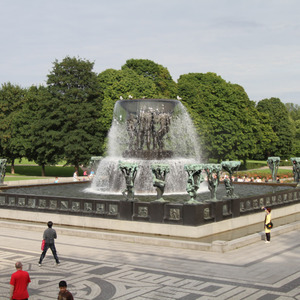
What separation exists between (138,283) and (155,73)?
57.8 m

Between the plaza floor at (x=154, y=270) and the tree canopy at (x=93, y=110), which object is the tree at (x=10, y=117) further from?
the plaza floor at (x=154, y=270)

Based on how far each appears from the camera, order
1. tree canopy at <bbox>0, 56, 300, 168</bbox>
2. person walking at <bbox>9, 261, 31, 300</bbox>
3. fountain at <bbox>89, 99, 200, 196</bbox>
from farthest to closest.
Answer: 1. tree canopy at <bbox>0, 56, 300, 168</bbox>
2. fountain at <bbox>89, 99, 200, 196</bbox>
3. person walking at <bbox>9, 261, 31, 300</bbox>

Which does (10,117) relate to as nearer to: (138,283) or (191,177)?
(191,177)

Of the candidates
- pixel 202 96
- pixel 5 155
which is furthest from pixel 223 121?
pixel 5 155

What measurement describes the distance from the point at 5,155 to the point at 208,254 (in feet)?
188

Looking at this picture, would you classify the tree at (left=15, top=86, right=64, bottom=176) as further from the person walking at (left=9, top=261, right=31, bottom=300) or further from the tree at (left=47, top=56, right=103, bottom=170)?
the person walking at (left=9, top=261, right=31, bottom=300)

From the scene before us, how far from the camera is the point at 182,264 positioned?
13.3 metres

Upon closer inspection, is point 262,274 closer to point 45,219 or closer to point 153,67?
point 45,219

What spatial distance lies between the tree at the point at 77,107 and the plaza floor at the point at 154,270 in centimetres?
3640

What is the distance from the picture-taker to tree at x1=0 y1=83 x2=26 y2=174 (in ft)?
203

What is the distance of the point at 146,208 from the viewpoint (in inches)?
722

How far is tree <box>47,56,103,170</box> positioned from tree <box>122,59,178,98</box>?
1160 cm

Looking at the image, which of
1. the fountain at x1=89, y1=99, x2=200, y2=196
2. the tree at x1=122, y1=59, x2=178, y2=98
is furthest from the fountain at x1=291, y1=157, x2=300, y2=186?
the tree at x1=122, y1=59, x2=178, y2=98

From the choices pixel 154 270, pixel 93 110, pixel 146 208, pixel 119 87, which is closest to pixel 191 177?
pixel 146 208
